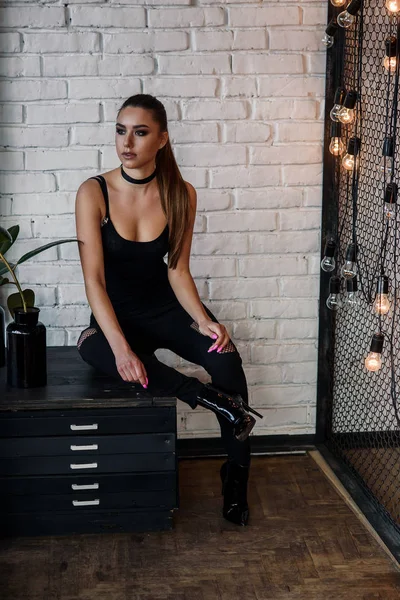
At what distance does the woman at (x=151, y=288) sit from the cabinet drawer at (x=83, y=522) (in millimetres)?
246

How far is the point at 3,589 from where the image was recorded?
91.1 inches

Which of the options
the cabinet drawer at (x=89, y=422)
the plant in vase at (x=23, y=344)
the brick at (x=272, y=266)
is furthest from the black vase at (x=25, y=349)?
the brick at (x=272, y=266)

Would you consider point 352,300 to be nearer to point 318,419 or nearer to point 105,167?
point 318,419

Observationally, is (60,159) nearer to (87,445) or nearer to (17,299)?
(17,299)

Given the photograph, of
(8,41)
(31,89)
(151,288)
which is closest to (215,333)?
(151,288)

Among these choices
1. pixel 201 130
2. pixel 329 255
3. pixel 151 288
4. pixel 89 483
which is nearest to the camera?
pixel 89 483

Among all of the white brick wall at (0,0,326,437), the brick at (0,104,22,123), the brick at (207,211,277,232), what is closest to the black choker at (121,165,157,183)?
the white brick wall at (0,0,326,437)

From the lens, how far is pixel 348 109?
2719 mm

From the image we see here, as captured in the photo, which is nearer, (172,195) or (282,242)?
(172,195)

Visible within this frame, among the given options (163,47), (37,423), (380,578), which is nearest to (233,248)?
(163,47)

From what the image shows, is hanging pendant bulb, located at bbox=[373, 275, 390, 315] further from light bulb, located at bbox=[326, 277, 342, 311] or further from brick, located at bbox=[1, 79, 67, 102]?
brick, located at bbox=[1, 79, 67, 102]

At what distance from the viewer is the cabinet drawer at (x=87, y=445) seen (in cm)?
253

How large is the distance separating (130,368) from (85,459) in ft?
1.05

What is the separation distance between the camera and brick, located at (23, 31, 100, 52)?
288cm
